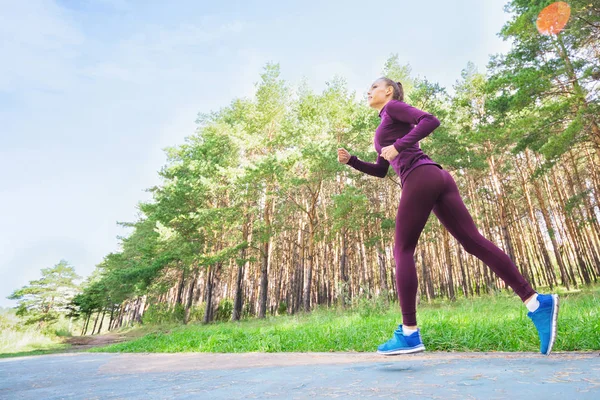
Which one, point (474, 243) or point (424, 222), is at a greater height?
point (424, 222)

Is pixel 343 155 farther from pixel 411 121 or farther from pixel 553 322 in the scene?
pixel 553 322

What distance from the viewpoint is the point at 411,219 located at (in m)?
2.21

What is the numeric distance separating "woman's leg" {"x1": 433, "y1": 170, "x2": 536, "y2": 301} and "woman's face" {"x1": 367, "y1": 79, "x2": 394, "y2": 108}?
86 centimetres

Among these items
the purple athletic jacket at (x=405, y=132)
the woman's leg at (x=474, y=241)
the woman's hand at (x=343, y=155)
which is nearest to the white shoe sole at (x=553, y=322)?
the woman's leg at (x=474, y=241)

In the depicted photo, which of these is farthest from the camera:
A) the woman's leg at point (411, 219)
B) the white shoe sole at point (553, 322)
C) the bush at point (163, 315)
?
the bush at point (163, 315)

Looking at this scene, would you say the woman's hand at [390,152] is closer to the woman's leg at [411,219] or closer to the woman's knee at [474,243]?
the woman's leg at [411,219]

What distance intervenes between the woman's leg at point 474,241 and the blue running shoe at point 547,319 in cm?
9

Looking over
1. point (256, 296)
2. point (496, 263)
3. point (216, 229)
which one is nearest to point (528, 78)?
point (496, 263)

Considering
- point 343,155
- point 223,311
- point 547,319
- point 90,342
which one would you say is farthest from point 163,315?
point 547,319

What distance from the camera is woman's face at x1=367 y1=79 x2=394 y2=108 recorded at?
265 centimetres

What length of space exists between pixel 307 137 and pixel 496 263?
15475 millimetres

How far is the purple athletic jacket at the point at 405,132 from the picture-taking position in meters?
2.20

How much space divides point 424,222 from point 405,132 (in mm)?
751

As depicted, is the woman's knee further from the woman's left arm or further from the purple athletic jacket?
the woman's left arm
